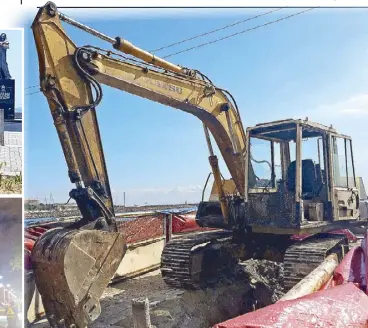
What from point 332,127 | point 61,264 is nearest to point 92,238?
point 61,264

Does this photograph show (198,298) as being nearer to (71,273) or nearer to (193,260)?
(193,260)

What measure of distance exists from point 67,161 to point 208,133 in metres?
1.42

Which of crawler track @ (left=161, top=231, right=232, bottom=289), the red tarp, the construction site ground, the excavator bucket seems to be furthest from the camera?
crawler track @ (left=161, top=231, right=232, bottom=289)

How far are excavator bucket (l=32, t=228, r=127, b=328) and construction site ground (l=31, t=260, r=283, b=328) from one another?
1.45 feet

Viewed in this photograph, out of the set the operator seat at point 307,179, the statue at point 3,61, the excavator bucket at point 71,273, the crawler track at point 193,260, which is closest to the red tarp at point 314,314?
the excavator bucket at point 71,273

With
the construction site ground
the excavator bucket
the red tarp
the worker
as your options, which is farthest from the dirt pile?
the red tarp

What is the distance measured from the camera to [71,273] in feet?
7.15

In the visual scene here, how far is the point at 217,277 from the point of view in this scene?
3729 millimetres

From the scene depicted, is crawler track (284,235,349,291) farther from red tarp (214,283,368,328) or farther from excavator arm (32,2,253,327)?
red tarp (214,283,368,328)

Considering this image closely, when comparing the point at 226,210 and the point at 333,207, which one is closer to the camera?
the point at 333,207

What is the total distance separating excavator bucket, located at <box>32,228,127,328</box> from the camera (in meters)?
2.17

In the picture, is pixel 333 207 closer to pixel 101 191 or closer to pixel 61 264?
pixel 101 191

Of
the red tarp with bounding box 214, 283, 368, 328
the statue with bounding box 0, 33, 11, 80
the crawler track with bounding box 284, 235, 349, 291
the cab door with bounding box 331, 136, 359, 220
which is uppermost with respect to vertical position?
the statue with bounding box 0, 33, 11, 80

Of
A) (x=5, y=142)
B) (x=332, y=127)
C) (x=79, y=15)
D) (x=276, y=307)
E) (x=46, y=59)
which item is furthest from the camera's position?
(x=332, y=127)
